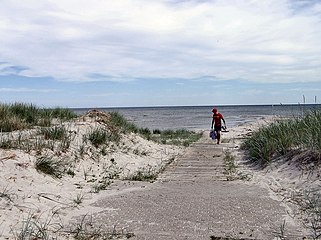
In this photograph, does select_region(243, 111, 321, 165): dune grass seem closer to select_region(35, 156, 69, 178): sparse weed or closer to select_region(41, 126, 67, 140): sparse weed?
select_region(35, 156, 69, 178): sparse weed

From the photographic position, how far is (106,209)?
6422mm

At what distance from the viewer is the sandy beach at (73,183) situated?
219 inches

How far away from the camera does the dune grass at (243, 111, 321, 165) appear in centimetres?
908

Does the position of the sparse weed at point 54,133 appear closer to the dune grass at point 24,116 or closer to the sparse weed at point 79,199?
the dune grass at point 24,116

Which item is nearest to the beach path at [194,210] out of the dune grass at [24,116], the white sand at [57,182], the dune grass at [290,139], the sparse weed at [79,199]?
the sparse weed at [79,199]

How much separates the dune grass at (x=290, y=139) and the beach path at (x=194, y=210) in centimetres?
182

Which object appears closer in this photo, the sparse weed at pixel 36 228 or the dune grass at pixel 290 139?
the sparse weed at pixel 36 228

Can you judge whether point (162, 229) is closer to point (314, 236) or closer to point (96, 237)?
point (96, 237)

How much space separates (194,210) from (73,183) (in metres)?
3.05

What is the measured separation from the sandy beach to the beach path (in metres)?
0.31

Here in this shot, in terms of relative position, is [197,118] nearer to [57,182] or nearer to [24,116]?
[24,116]

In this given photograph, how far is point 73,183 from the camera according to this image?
325 inches

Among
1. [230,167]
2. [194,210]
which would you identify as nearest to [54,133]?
[230,167]

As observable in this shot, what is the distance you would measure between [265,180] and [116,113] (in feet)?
37.0
